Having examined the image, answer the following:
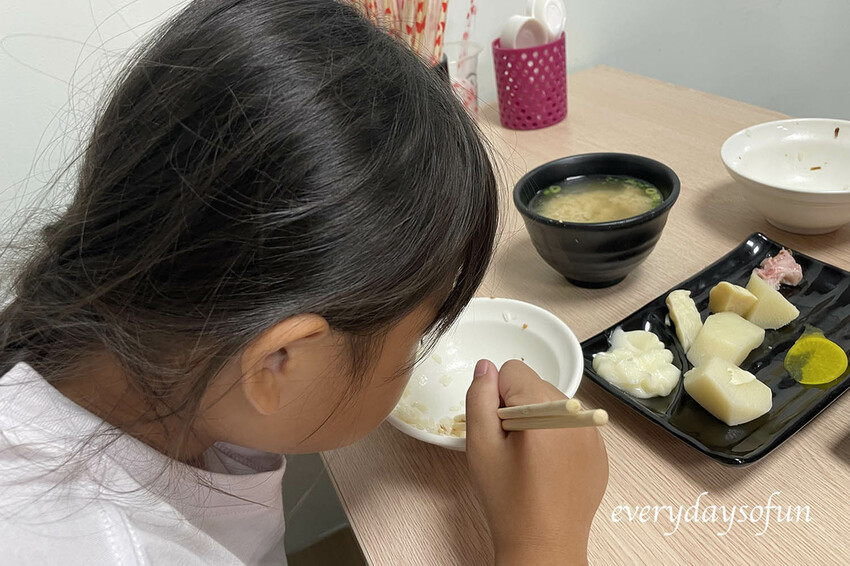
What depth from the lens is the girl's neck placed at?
0.52 meters

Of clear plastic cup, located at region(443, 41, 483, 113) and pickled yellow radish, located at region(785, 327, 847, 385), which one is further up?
clear plastic cup, located at region(443, 41, 483, 113)

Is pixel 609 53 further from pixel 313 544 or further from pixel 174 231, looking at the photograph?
pixel 174 231

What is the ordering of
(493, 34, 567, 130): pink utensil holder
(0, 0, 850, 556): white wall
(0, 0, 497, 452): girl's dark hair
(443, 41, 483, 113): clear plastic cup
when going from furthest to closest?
(443, 41, 483, 113): clear plastic cup, (493, 34, 567, 130): pink utensil holder, (0, 0, 850, 556): white wall, (0, 0, 497, 452): girl's dark hair

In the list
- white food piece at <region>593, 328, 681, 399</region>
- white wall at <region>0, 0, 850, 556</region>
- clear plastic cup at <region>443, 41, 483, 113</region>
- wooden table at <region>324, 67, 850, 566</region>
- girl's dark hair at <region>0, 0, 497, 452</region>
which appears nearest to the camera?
girl's dark hair at <region>0, 0, 497, 452</region>

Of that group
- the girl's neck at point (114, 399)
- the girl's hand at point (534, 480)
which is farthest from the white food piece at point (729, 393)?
the girl's neck at point (114, 399)

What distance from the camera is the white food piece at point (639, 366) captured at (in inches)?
24.3

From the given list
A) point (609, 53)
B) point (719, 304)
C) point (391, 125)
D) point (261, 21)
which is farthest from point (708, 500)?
point (609, 53)

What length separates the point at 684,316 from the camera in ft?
2.27

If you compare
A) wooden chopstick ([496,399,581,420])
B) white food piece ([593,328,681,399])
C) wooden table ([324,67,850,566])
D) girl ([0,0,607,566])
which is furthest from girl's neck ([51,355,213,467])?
white food piece ([593,328,681,399])

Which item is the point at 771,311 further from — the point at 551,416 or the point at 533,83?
the point at 533,83

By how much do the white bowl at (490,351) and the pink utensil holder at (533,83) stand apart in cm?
72

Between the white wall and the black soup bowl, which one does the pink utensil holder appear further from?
the black soup bowl

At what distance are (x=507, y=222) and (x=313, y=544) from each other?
31.8 inches

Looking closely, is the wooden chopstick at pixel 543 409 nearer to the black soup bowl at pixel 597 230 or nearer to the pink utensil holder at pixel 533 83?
the black soup bowl at pixel 597 230
